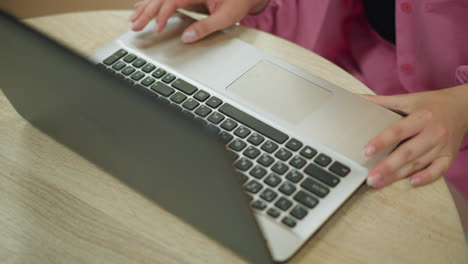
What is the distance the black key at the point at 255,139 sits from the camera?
58cm

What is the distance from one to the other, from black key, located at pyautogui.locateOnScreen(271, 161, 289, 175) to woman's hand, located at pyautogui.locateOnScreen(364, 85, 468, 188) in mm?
101

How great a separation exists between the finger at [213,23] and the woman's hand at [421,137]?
25 cm

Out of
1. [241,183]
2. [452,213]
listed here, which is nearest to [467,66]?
[452,213]

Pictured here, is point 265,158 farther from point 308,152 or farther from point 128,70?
point 128,70

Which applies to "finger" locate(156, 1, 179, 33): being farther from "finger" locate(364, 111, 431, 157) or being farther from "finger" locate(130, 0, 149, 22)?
"finger" locate(364, 111, 431, 157)

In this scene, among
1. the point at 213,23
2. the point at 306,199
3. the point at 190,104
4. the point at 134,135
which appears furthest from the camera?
the point at 213,23

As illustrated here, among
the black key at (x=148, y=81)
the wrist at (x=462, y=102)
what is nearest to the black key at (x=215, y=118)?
the black key at (x=148, y=81)

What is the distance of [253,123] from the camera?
23.7 inches

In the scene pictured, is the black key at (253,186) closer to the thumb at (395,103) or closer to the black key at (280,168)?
the black key at (280,168)

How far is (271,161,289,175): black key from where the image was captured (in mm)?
548

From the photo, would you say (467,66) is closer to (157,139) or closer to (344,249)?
(344,249)

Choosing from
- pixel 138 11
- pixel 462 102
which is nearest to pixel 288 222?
pixel 462 102

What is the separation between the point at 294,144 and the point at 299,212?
0.30ft

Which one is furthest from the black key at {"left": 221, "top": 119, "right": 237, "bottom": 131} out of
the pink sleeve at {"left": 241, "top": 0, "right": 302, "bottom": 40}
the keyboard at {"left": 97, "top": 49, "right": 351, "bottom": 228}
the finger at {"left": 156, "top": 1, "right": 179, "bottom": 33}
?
the pink sleeve at {"left": 241, "top": 0, "right": 302, "bottom": 40}
